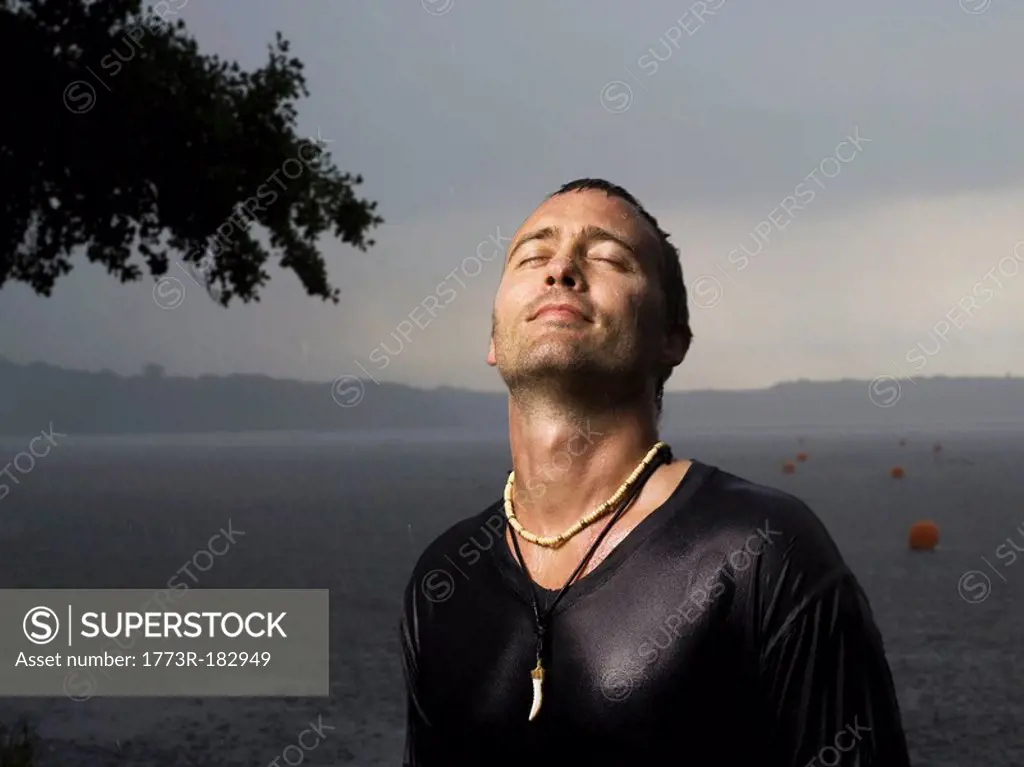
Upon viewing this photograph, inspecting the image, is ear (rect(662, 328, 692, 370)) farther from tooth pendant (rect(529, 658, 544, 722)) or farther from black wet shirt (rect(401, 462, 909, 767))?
tooth pendant (rect(529, 658, 544, 722))

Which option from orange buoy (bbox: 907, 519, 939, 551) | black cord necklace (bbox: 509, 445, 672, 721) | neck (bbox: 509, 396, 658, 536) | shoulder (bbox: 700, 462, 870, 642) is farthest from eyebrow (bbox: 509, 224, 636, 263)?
orange buoy (bbox: 907, 519, 939, 551)

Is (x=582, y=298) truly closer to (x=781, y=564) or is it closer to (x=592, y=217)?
(x=592, y=217)

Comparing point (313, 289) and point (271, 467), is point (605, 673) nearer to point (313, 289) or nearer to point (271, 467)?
point (313, 289)

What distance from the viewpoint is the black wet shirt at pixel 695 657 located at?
244 centimetres

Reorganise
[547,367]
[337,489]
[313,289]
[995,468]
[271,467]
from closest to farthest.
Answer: [547,367] < [313,289] < [337,489] < [995,468] < [271,467]

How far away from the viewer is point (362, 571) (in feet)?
123

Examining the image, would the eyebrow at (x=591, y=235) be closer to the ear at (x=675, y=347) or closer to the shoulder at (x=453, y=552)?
the ear at (x=675, y=347)

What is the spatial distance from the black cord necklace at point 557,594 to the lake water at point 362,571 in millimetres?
9222

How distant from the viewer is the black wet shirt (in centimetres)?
244

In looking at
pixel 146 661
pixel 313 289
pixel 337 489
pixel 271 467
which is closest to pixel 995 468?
pixel 337 489

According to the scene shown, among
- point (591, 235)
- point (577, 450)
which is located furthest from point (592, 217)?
point (577, 450)

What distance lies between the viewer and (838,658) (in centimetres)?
244

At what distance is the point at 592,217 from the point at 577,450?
500 millimetres

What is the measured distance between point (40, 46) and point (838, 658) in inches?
277
